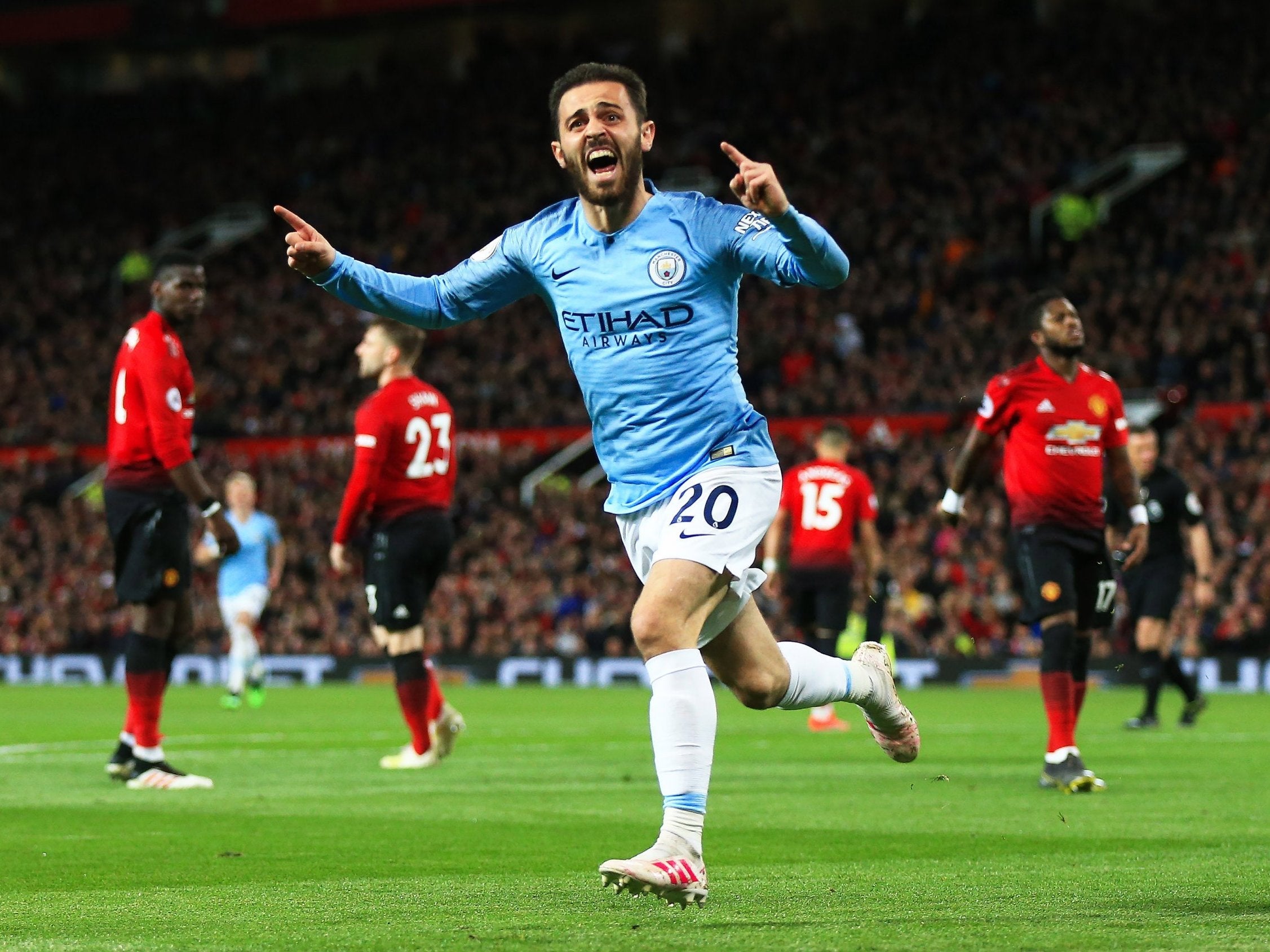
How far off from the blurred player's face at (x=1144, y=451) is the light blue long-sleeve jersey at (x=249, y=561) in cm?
968

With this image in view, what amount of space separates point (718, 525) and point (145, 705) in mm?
5162

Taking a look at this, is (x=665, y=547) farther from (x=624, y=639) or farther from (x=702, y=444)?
(x=624, y=639)

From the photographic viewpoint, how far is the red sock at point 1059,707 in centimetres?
922

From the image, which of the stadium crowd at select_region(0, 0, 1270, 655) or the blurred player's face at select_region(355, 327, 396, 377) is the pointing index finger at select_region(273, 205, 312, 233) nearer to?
the blurred player's face at select_region(355, 327, 396, 377)

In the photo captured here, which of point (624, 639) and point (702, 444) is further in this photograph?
point (624, 639)

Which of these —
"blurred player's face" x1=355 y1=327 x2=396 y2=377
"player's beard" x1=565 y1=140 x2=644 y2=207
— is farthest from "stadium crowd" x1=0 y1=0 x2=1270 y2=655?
"player's beard" x1=565 y1=140 x2=644 y2=207

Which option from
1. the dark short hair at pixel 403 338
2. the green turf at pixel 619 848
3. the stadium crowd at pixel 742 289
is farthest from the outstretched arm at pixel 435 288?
the stadium crowd at pixel 742 289

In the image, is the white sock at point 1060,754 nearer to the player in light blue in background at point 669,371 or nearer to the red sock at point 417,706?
the player in light blue in background at point 669,371

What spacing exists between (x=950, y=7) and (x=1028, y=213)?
25.2 feet

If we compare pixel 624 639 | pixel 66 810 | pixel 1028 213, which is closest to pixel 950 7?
pixel 1028 213

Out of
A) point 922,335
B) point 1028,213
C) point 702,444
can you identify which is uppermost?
point 1028,213

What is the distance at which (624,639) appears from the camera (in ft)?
85.9

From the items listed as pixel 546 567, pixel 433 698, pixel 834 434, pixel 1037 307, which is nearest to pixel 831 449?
pixel 834 434

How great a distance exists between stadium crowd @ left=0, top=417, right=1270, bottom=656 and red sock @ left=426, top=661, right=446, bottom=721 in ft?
30.6
